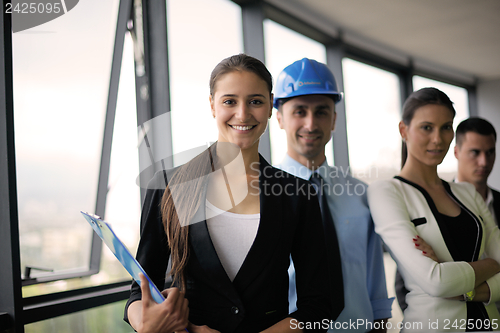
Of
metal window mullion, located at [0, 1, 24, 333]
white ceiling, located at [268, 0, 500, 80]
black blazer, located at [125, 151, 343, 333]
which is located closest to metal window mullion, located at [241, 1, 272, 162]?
white ceiling, located at [268, 0, 500, 80]

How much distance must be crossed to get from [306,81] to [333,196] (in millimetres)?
507

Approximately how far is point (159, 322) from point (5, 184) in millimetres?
1090

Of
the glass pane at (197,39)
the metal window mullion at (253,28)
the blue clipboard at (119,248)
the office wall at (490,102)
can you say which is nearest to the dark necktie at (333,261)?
the blue clipboard at (119,248)

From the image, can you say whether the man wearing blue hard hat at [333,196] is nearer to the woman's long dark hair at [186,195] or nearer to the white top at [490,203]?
the woman's long dark hair at [186,195]

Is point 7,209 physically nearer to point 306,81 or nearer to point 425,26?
point 306,81

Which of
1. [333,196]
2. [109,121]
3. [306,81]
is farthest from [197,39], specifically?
[333,196]

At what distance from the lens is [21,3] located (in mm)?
1593

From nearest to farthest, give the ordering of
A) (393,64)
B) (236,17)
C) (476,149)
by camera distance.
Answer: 1. (476,149)
2. (236,17)
3. (393,64)

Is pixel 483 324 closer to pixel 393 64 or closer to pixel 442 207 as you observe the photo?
pixel 442 207

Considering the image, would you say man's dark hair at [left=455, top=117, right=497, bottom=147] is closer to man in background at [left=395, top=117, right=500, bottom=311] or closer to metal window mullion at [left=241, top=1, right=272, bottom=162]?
man in background at [left=395, top=117, right=500, bottom=311]

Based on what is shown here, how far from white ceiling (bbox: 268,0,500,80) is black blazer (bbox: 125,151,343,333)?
2.77 metres

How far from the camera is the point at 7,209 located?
145 cm

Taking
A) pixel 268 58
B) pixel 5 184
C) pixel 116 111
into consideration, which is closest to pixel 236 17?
pixel 268 58

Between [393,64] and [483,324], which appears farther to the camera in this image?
[393,64]
